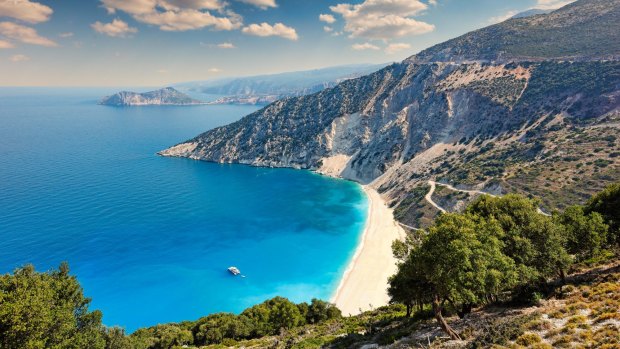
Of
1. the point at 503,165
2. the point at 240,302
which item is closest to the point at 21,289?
the point at 240,302

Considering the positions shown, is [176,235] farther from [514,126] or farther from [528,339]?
[514,126]

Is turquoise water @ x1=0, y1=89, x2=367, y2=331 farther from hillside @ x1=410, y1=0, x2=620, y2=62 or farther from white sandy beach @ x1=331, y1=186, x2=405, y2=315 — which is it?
hillside @ x1=410, y1=0, x2=620, y2=62

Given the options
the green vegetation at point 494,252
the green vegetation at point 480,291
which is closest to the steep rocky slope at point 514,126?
the green vegetation at point 494,252

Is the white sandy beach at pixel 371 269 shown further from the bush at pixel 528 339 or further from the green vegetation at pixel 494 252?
the bush at pixel 528 339

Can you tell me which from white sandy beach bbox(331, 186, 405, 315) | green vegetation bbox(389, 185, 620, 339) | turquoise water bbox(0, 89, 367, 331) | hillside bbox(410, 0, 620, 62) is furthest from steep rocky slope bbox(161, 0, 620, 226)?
green vegetation bbox(389, 185, 620, 339)

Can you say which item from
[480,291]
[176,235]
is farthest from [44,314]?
[176,235]

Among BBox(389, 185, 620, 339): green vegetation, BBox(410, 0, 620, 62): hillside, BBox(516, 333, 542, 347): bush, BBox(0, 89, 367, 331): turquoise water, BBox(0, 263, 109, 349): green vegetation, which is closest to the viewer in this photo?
BBox(516, 333, 542, 347): bush
